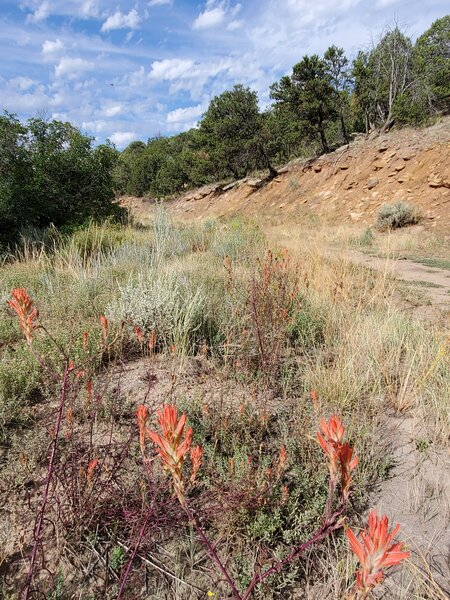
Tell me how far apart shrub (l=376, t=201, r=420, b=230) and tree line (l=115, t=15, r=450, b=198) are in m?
6.33

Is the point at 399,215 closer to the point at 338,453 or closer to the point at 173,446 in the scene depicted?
the point at 338,453

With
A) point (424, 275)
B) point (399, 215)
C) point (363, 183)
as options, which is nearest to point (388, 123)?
point (363, 183)

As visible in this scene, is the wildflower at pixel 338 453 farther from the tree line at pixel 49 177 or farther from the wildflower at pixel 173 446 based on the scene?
the tree line at pixel 49 177

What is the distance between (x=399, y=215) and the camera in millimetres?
11039

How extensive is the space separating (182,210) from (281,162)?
7798mm

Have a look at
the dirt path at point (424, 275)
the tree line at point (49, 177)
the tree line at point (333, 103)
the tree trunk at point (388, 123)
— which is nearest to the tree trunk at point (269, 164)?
the tree line at point (333, 103)

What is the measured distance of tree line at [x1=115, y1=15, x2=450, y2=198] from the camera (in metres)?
17.2

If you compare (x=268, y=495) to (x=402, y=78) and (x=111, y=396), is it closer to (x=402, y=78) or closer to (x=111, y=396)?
(x=111, y=396)

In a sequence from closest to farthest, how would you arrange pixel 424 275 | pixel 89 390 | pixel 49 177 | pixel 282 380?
1. pixel 89 390
2. pixel 282 380
3. pixel 424 275
4. pixel 49 177

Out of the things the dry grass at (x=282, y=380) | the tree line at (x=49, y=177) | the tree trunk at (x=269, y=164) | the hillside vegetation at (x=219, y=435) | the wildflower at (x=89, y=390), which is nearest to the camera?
the hillside vegetation at (x=219, y=435)

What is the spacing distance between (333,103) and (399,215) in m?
9.76

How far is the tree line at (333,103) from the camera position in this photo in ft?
56.3

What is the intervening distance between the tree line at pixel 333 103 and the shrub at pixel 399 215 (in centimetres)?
633

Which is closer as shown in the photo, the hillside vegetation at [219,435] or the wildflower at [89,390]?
the hillside vegetation at [219,435]
